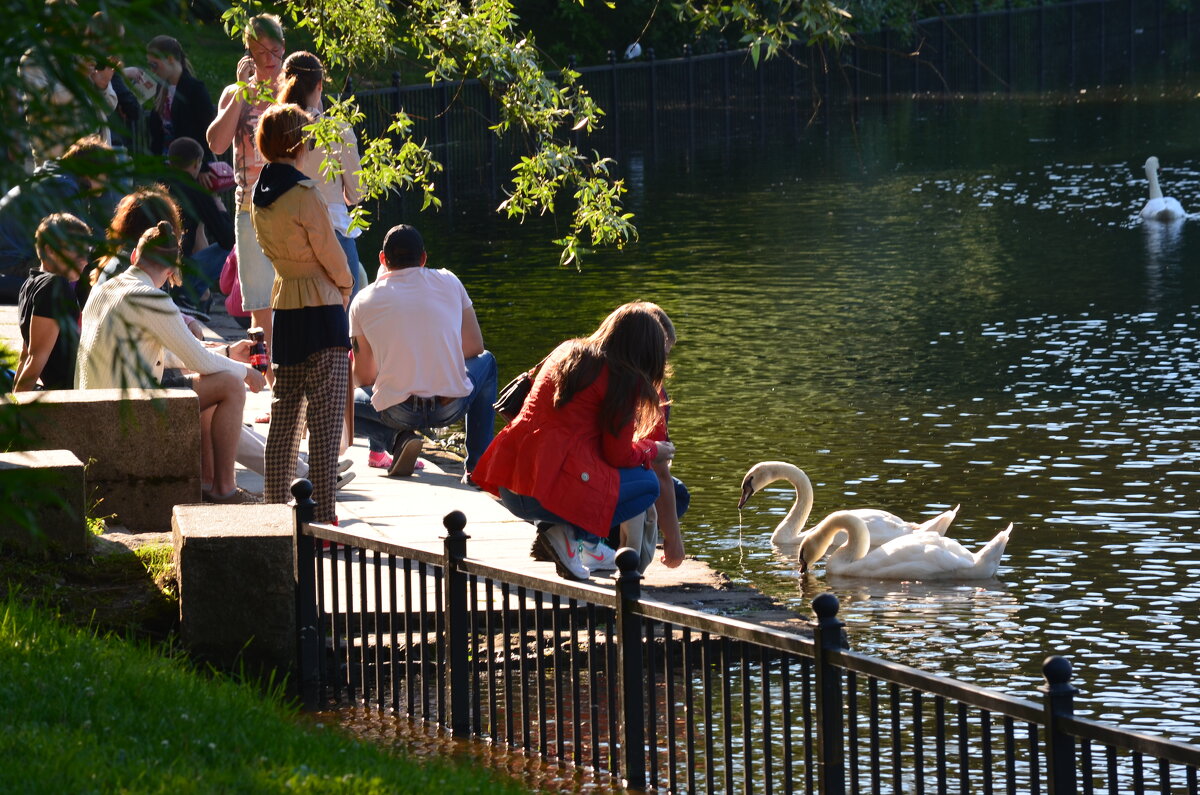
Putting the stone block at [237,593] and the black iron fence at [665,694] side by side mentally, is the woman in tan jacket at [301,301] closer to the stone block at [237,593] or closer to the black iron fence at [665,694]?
the black iron fence at [665,694]

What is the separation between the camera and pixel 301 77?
30.6 feet

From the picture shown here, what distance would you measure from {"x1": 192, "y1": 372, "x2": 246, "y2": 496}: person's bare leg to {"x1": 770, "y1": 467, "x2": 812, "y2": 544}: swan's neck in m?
3.24

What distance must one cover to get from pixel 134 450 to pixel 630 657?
4.08 metres

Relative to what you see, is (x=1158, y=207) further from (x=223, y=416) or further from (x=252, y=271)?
(x=223, y=416)

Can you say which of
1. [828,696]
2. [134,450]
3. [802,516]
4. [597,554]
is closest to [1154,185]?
[802,516]

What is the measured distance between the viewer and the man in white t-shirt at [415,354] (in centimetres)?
1012

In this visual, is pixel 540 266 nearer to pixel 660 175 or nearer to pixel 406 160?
pixel 660 175

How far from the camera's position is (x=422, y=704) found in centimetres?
671

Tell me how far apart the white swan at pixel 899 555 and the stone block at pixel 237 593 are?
375 centimetres

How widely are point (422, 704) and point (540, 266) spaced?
16.0 meters

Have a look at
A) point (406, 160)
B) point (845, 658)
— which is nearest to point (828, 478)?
point (406, 160)

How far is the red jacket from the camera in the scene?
784 centimetres

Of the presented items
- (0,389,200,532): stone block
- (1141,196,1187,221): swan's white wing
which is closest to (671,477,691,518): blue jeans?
(0,389,200,532): stone block

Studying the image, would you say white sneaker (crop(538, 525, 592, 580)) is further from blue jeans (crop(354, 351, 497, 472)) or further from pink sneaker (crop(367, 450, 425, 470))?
pink sneaker (crop(367, 450, 425, 470))
